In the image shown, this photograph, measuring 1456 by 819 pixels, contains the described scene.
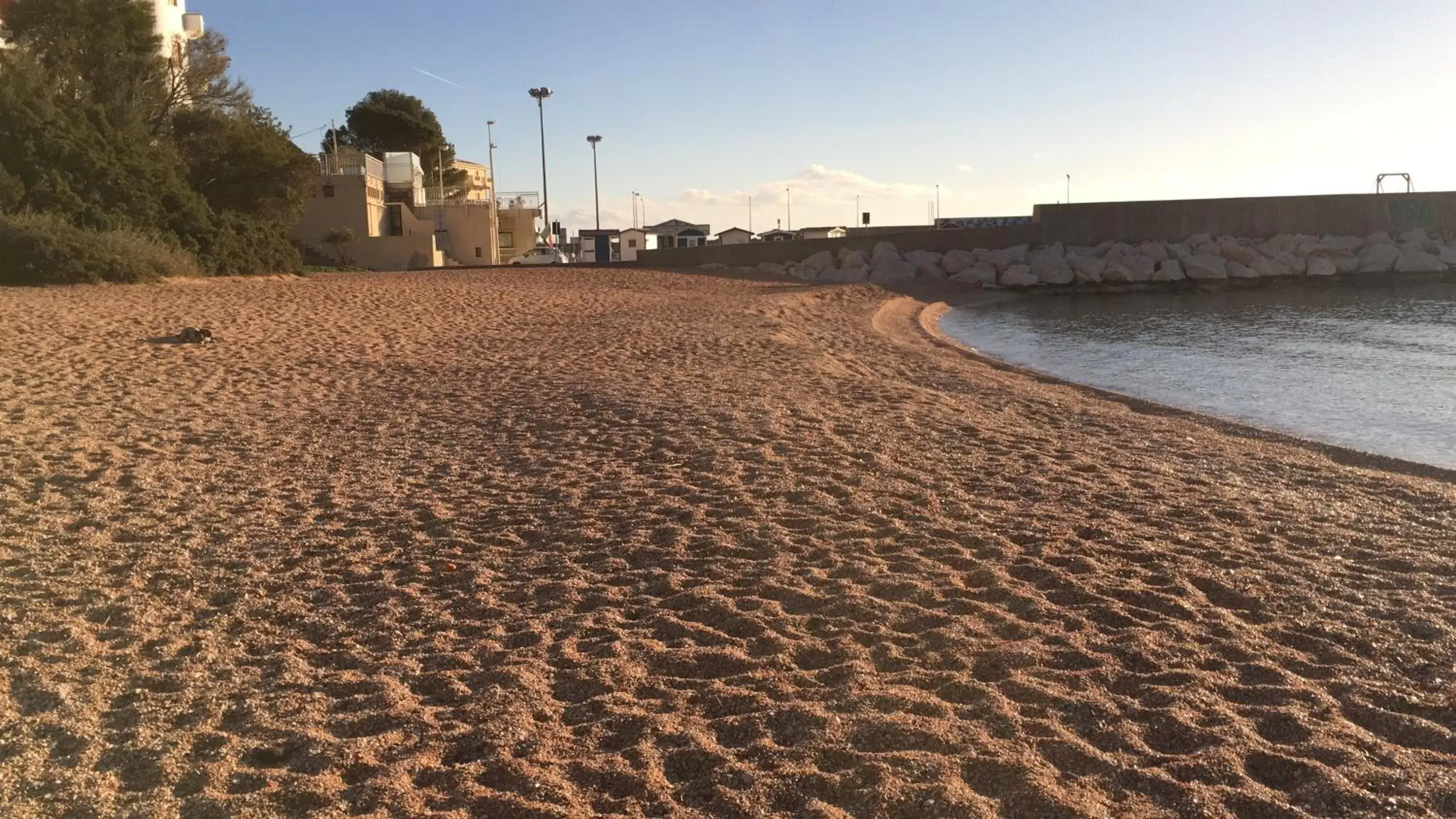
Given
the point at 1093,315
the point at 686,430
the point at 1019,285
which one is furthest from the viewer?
the point at 1019,285

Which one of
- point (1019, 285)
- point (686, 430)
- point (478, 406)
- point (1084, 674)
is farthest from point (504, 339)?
point (1019, 285)

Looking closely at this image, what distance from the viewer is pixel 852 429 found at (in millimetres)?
8000

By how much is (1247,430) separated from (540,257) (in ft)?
128

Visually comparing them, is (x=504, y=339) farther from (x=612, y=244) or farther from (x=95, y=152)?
(x=612, y=244)

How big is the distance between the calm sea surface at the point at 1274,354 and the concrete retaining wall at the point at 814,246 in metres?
7.60

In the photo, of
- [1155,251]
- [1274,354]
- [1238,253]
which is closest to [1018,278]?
[1155,251]

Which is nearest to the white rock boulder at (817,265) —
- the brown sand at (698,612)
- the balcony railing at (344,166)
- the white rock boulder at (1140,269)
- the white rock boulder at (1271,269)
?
the white rock boulder at (1140,269)

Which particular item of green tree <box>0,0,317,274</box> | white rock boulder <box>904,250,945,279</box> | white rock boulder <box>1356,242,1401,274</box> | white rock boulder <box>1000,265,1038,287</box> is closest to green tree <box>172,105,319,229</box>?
green tree <box>0,0,317,274</box>

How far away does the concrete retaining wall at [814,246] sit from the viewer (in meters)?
34.5

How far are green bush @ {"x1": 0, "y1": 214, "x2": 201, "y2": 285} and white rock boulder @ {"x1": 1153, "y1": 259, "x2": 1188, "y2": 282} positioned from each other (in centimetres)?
2727

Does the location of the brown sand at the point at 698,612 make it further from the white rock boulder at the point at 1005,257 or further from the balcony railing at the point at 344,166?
the balcony railing at the point at 344,166

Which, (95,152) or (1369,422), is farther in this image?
(95,152)

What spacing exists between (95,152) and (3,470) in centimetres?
1789

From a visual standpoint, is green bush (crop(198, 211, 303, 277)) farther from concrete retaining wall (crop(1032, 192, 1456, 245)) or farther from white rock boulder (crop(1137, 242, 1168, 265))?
white rock boulder (crop(1137, 242, 1168, 265))
